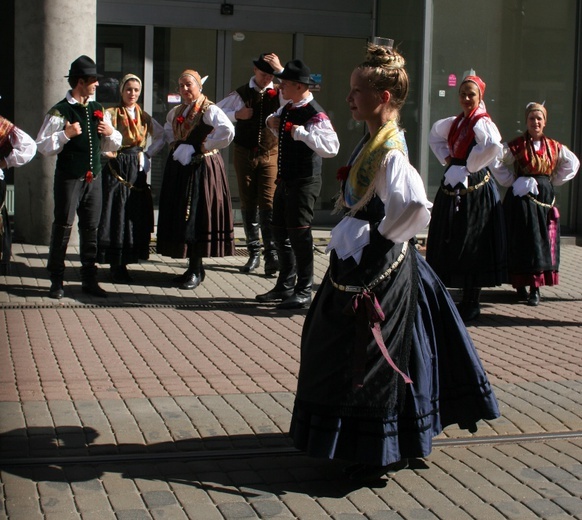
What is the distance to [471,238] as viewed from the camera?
8602mm

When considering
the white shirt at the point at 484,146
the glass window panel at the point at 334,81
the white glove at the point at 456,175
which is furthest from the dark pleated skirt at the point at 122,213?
the glass window panel at the point at 334,81

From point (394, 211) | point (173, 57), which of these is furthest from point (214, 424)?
point (173, 57)

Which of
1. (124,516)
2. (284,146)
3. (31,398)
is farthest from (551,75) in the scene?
(124,516)

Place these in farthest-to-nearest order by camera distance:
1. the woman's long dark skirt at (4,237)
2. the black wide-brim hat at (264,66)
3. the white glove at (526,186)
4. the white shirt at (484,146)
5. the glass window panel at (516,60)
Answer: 1. the glass window panel at (516,60)
2. the black wide-brim hat at (264,66)
3. the white glove at (526,186)
4. the woman's long dark skirt at (4,237)
5. the white shirt at (484,146)

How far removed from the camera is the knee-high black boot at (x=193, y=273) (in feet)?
31.0

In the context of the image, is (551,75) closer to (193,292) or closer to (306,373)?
(193,292)

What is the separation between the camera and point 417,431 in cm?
473

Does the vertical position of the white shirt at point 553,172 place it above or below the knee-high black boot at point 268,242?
above

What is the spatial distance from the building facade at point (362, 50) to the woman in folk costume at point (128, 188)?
3.18m

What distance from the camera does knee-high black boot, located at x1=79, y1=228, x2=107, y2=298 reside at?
896cm

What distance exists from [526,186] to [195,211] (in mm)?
2795

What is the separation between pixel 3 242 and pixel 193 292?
164cm

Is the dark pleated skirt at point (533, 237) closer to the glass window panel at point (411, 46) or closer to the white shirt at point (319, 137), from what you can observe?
the white shirt at point (319, 137)

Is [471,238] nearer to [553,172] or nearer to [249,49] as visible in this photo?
[553,172]
